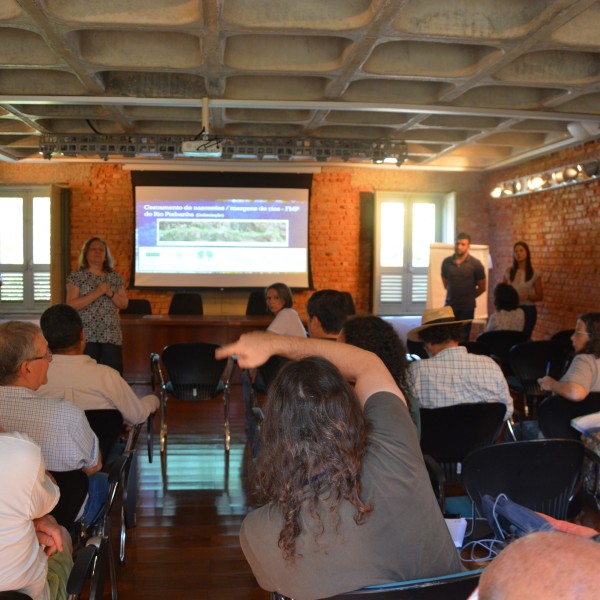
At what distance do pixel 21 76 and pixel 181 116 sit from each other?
73.2 inches

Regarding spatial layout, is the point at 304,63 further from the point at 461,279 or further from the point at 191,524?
the point at 461,279

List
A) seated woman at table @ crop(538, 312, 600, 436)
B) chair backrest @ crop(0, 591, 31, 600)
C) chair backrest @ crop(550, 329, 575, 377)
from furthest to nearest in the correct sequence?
chair backrest @ crop(550, 329, 575, 377) → seated woman at table @ crop(538, 312, 600, 436) → chair backrest @ crop(0, 591, 31, 600)

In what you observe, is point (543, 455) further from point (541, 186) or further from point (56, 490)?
point (541, 186)

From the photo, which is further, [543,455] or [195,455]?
[195,455]

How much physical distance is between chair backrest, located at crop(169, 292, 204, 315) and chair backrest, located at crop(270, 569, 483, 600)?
7.02 metres

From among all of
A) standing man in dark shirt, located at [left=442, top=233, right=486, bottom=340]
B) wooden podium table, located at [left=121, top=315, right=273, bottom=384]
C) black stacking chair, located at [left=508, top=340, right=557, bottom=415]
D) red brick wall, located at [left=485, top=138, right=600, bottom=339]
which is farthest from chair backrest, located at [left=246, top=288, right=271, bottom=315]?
red brick wall, located at [left=485, top=138, right=600, bottom=339]

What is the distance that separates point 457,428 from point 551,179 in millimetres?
6368

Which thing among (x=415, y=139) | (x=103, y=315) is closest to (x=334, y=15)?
(x=103, y=315)

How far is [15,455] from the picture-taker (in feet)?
5.77

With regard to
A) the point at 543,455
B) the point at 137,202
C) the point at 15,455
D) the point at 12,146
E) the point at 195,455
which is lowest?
the point at 195,455

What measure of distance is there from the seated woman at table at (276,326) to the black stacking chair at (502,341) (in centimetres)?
190

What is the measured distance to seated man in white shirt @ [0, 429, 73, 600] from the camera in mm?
1749

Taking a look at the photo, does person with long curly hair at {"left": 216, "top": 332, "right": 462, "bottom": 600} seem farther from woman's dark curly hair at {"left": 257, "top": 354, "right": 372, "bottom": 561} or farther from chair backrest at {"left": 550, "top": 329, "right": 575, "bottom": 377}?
chair backrest at {"left": 550, "top": 329, "right": 575, "bottom": 377}

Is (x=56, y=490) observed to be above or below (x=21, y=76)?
below
